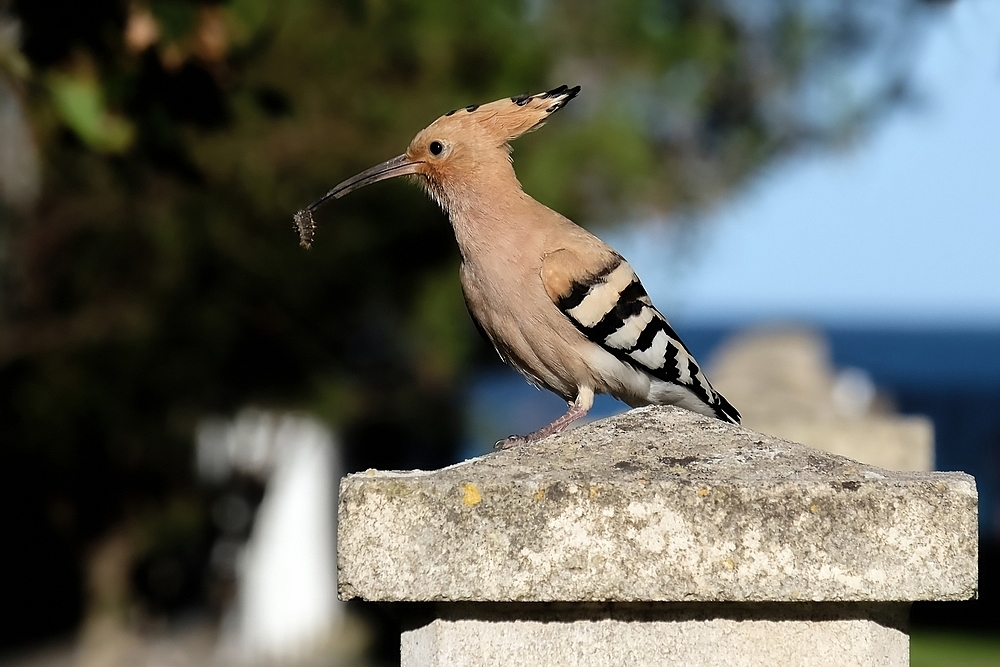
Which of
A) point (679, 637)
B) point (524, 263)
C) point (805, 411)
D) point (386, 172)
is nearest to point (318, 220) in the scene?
point (805, 411)

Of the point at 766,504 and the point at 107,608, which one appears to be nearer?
the point at 766,504

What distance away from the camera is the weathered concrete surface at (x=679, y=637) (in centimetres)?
170

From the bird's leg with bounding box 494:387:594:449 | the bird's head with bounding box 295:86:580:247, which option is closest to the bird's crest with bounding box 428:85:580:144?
the bird's head with bounding box 295:86:580:247

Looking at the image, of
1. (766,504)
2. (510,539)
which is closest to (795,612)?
(766,504)

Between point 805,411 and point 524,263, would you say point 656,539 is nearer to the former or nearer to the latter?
point 524,263

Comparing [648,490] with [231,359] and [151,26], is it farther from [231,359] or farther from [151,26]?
[231,359]

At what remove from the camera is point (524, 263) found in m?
3.46

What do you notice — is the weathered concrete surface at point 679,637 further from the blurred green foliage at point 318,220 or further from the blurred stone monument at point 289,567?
the blurred stone monument at point 289,567

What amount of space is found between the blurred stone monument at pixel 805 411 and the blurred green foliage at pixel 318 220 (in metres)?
1.25

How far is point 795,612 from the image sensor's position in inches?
67.1

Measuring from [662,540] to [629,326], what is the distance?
79.8 inches

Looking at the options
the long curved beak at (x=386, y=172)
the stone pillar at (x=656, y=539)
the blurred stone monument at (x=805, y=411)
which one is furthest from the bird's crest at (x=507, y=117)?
the stone pillar at (x=656, y=539)

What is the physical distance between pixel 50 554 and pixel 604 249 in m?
7.62

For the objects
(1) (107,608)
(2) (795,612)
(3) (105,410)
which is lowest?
(2) (795,612)
